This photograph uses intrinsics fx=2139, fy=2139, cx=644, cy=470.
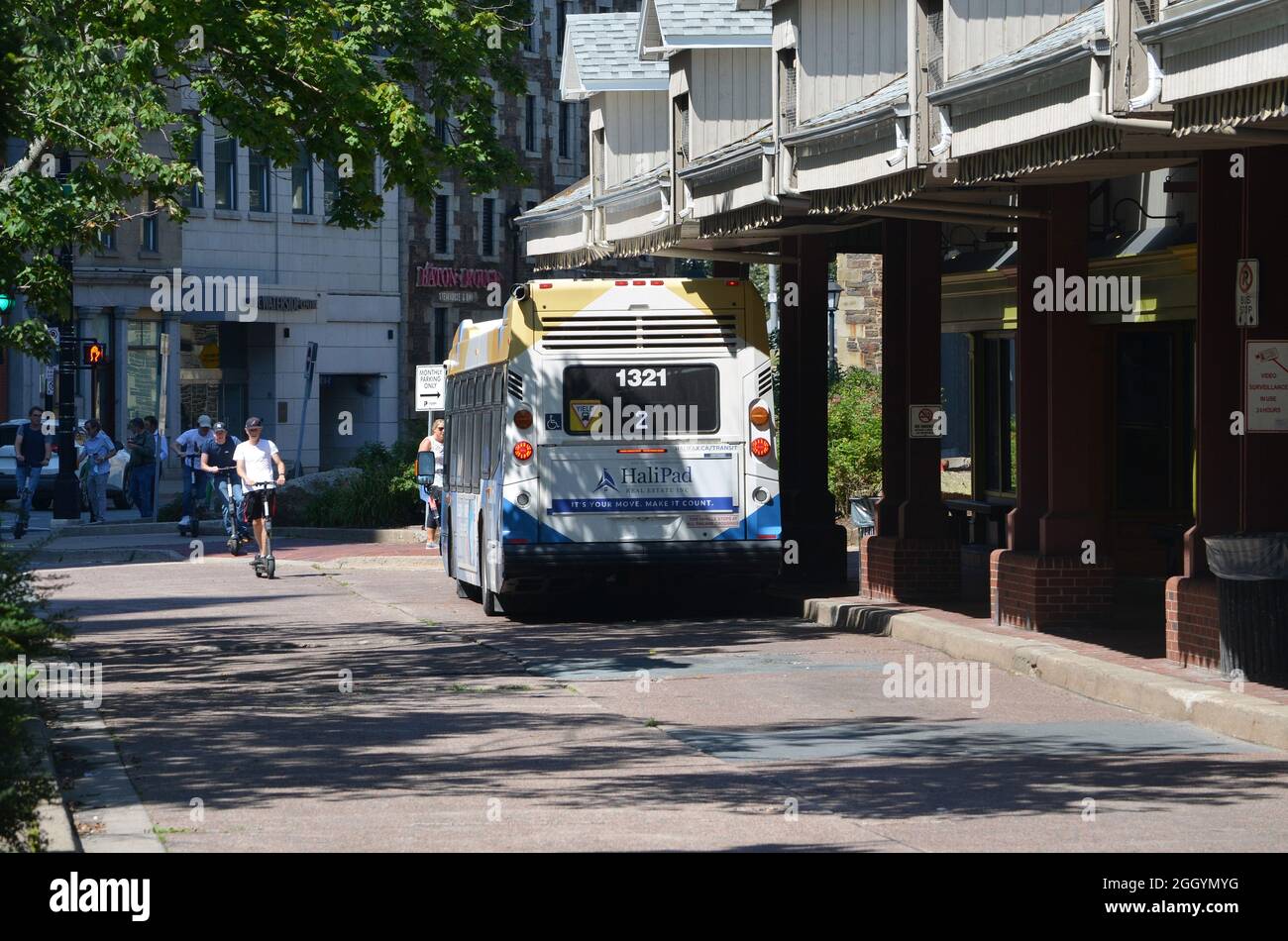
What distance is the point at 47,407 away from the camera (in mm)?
46281

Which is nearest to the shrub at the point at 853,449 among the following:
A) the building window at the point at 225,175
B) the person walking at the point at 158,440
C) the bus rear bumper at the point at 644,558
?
the bus rear bumper at the point at 644,558

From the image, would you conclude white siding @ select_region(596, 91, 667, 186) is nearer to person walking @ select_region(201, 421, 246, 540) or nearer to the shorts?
the shorts

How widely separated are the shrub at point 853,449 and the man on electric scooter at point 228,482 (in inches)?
319

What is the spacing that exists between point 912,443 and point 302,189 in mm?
38232

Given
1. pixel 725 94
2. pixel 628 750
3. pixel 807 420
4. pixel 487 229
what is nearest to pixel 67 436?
pixel 725 94

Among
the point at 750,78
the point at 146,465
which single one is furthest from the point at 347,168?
the point at 146,465

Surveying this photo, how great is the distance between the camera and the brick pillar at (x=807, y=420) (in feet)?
71.5

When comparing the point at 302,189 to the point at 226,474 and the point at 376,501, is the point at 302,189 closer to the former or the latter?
the point at 376,501

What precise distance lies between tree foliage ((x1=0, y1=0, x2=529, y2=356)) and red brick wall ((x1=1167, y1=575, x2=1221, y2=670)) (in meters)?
7.91

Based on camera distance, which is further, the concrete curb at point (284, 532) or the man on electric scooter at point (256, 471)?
the concrete curb at point (284, 532)

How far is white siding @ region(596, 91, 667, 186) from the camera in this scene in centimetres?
2648

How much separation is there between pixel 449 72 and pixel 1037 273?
6050mm
